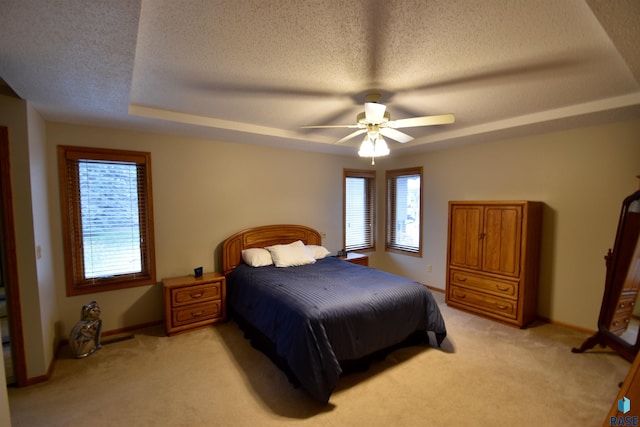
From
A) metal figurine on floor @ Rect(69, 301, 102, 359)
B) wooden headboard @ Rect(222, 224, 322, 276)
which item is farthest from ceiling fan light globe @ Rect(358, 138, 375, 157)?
metal figurine on floor @ Rect(69, 301, 102, 359)

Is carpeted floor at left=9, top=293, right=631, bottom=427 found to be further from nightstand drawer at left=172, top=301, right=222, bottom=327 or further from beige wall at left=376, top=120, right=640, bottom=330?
beige wall at left=376, top=120, right=640, bottom=330

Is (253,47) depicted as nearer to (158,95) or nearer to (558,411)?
(158,95)

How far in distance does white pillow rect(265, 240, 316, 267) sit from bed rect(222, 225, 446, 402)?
0.04 ft

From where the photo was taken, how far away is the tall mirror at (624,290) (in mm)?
2416

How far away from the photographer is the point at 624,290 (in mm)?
2516

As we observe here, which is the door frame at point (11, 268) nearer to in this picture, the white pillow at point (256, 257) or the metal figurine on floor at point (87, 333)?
the metal figurine on floor at point (87, 333)

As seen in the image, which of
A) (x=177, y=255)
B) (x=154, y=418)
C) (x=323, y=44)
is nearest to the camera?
(x=323, y=44)

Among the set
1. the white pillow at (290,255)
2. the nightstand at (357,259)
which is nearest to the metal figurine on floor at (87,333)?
the white pillow at (290,255)

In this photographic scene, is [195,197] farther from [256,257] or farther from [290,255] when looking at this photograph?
[290,255]

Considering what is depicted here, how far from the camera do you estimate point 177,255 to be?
3516 millimetres

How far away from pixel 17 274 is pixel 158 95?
185cm

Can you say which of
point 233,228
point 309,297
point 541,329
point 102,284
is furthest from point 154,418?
point 541,329

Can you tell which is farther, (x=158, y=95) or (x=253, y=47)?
(x=158, y=95)

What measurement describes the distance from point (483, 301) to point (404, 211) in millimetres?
2004
